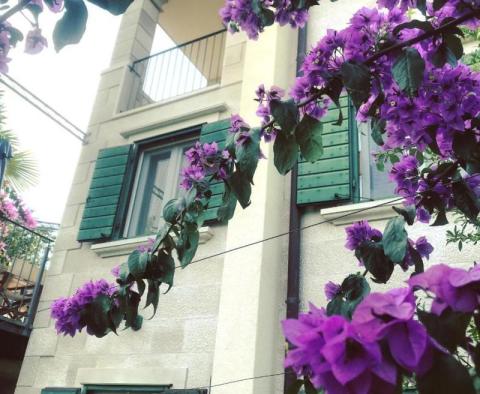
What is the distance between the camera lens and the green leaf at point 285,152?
68.4 inches

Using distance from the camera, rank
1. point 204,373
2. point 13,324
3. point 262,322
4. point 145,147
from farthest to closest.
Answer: point 145,147, point 13,324, point 204,373, point 262,322

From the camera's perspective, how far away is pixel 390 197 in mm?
4242

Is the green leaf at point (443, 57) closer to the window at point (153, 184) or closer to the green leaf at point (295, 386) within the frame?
the green leaf at point (295, 386)

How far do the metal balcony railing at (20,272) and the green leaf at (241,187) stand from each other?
4685mm

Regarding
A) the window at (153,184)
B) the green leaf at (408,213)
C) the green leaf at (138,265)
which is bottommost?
the green leaf at (138,265)

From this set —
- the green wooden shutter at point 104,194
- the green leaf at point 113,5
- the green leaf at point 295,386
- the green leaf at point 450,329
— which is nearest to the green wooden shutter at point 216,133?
the green wooden shutter at point 104,194

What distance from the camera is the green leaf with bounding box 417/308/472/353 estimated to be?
31.5 inches

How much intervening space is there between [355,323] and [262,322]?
3396 millimetres

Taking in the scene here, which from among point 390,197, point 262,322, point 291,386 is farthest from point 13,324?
point 291,386

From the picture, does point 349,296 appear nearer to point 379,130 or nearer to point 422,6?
point 379,130

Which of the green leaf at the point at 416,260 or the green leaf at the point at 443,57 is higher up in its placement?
the green leaf at the point at 443,57

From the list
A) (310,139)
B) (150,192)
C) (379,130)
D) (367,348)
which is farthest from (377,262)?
(150,192)

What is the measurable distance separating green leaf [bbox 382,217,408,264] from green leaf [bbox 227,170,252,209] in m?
0.59

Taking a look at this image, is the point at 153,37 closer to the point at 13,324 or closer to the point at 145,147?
the point at 145,147
